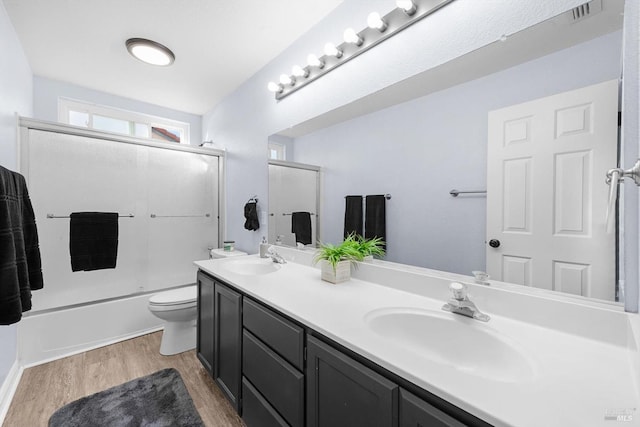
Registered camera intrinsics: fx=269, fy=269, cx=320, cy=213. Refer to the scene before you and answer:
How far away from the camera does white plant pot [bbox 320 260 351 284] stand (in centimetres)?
138

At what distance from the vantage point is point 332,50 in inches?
63.3

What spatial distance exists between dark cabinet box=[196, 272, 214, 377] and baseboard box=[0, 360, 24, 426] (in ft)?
3.37

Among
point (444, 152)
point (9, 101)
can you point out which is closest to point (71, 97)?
point (9, 101)

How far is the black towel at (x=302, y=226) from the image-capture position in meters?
1.86

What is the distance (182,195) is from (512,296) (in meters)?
2.93

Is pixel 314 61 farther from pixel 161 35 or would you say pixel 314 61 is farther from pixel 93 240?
pixel 93 240

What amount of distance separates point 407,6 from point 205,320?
2.08 meters

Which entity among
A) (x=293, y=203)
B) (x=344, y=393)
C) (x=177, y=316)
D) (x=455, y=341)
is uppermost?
(x=293, y=203)

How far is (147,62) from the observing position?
2.22 metres

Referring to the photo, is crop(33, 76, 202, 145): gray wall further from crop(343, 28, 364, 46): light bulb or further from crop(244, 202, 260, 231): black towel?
crop(343, 28, 364, 46): light bulb

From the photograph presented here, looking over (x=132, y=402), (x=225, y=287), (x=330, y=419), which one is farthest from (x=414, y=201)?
(x=132, y=402)

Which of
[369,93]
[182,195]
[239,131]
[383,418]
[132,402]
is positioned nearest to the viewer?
[383,418]

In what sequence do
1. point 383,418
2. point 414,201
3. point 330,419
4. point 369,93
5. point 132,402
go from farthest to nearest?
point 132,402 → point 369,93 → point 414,201 → point 330,419 → point 383,418

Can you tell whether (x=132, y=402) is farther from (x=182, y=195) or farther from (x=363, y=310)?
(x=182, y=195)
